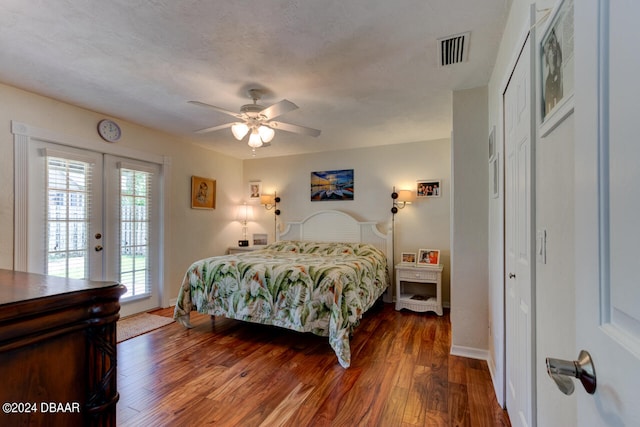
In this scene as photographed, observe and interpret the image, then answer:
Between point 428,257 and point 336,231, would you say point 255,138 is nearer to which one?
point 336,231

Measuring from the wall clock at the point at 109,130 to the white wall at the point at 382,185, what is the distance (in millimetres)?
2372

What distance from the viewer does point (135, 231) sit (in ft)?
12.2

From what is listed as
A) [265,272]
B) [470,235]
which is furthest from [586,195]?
[265,272]

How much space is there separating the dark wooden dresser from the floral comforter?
1.93 meters

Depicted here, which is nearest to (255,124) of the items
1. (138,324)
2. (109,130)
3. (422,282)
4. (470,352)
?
(109,130)

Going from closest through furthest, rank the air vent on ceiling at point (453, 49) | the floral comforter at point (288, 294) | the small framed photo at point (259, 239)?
1. the air vent on ceiling at point (453, 49)
2. the floral comforter at point (288, 294)
3. the small framed photo at point (259, 239)

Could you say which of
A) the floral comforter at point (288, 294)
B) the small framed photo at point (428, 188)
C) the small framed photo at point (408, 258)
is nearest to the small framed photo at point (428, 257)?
the small framed photo at point (408, 258)

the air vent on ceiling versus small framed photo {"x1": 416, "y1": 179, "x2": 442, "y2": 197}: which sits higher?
the air vent on ceiling

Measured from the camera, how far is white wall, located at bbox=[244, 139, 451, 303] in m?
4.23

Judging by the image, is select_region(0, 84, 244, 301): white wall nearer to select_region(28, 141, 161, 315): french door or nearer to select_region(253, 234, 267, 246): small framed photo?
select_region(28, 141, 161, 315): french door

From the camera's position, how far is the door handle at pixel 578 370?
505mm

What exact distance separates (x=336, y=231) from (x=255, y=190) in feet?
5.85

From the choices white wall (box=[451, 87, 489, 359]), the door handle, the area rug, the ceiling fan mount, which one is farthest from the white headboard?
the door handle

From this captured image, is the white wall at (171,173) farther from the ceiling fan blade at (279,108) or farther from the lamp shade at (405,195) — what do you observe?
the lamp shade at (405,195)
